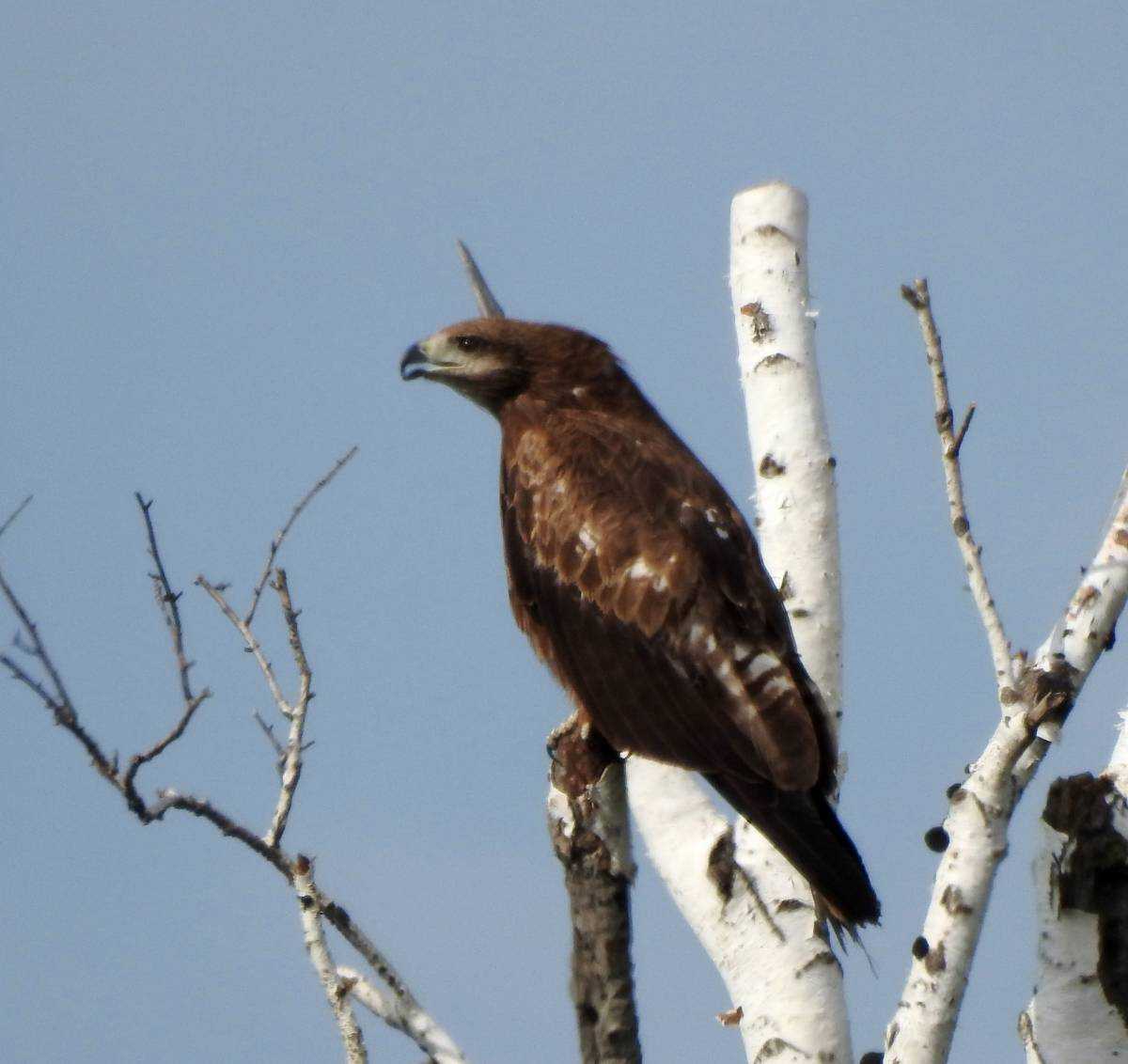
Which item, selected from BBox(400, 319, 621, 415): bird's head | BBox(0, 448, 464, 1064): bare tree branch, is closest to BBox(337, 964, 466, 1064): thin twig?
BBox(0, 448, 464, 1064): bare tree branch

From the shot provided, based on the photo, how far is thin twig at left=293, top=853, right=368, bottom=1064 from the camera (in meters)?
5.56

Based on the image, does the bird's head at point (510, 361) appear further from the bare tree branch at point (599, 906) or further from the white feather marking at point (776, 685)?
the bare tree branch at point (599, 906)

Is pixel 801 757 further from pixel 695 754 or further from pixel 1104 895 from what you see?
pixel 1104 895

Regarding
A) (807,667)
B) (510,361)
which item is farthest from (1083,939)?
(510,361)

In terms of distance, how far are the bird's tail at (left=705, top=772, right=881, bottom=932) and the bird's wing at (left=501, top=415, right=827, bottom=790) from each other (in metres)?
0.07

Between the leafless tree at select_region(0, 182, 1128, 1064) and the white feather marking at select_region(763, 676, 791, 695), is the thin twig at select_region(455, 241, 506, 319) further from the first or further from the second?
the white feather marking at select_region(763, 676, 791, 695)

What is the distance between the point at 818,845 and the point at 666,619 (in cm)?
112

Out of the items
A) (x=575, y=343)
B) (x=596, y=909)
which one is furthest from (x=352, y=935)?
(x=575, y=343)

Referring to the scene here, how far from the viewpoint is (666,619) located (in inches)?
263

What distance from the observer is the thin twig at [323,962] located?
219 inches

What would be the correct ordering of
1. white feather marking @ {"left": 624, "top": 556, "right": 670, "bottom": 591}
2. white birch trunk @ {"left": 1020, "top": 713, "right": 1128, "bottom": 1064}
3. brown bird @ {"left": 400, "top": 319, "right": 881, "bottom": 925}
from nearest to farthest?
brown bird @ {"left": 400, "top": 319, "right": 881, "bottom": 925} → white birch trunk @ {"left": 1020, "top": 713, "right": 1128, "bottom": 1064} → white feather marking @ {"left": 624, "top": 556, "right": 670, "bottom": 591}

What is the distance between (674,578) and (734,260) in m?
2.35

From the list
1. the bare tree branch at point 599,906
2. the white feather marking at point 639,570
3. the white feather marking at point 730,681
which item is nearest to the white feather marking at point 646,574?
the white feather marking at point 639,570

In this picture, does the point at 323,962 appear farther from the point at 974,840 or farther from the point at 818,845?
the point at 974,840
